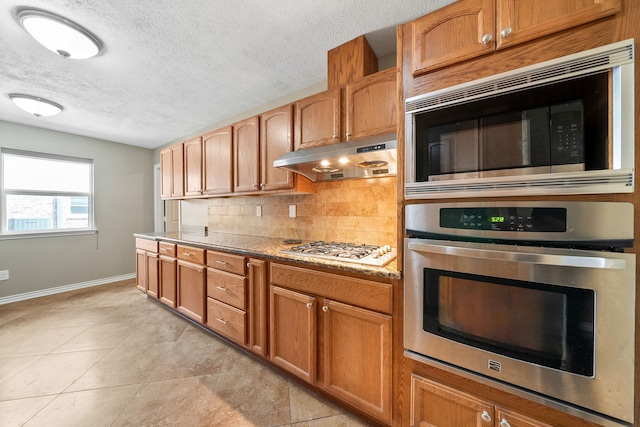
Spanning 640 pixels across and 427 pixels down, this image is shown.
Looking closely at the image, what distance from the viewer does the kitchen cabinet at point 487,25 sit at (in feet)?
2.78

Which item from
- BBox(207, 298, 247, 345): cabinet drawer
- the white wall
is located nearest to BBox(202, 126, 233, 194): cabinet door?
BBox(207, 298, 247, 345): cabinet drawer

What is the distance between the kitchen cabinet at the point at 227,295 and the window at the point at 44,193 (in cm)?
336

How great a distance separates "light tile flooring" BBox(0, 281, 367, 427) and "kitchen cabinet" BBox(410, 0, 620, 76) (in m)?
2.05

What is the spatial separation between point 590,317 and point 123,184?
581cm

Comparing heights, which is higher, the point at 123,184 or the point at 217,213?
the point at 123,184

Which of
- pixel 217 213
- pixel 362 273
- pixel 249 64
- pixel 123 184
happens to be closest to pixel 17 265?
pixel 123 184

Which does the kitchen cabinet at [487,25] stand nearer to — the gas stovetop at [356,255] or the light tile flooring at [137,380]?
the gas stovetop at [356,255]

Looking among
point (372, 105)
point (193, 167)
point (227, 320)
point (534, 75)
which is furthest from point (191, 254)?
point (534, 75)

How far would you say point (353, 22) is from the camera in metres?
1.61

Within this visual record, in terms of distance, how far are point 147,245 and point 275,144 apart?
231 cm

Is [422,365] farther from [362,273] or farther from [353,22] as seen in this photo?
[353,22]

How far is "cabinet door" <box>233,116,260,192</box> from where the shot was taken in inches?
93.2

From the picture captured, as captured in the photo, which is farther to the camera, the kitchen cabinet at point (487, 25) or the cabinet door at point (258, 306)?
the cabinet door at point (258, 306)

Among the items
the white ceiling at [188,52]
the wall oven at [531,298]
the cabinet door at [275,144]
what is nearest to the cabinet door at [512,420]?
the wall oven at [531,298]
